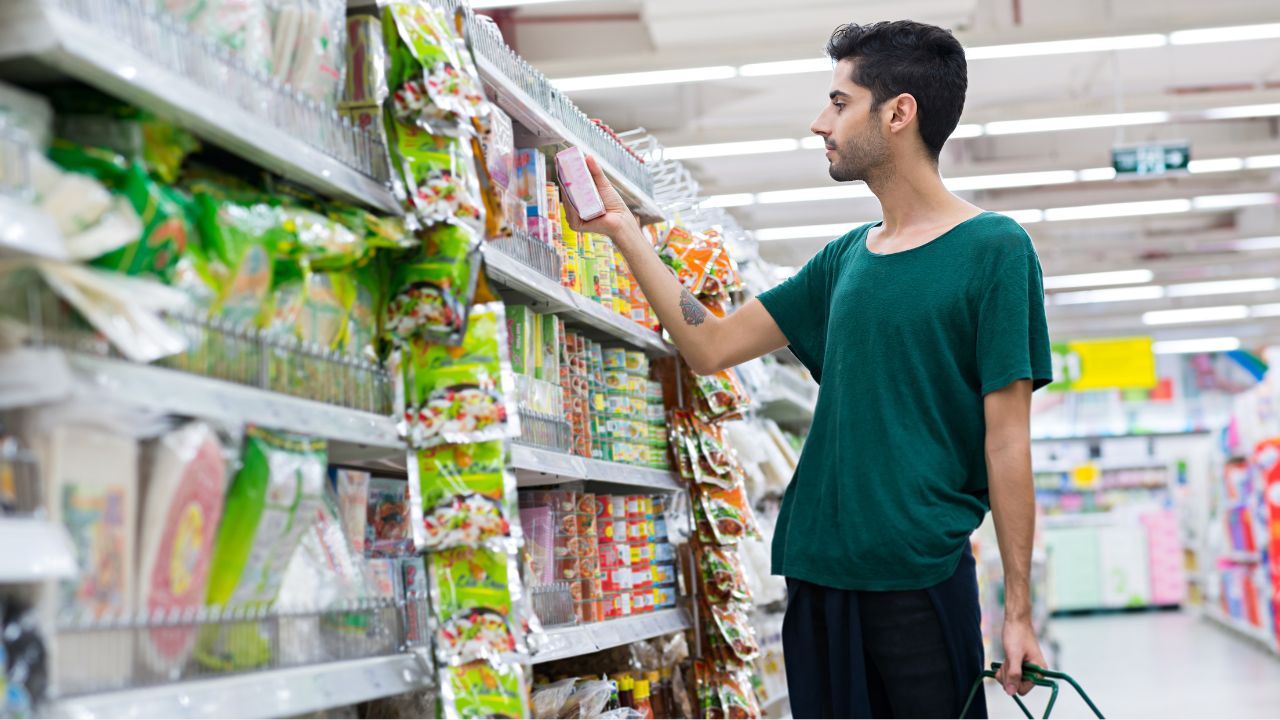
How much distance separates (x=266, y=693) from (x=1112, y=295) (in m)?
16.8

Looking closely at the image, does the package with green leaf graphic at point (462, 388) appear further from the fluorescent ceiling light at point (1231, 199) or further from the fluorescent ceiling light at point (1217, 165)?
the fluorescent ceiling light at point (1231, 199)

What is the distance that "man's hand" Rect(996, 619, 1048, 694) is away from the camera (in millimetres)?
2146

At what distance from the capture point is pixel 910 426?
90.4 inches

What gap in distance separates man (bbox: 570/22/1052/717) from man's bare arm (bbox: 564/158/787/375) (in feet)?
1.12

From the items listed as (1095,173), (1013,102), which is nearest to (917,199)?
(1013,102)

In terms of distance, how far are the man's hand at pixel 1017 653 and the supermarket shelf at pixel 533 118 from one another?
4.53ft

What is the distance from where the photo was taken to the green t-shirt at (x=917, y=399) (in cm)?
224

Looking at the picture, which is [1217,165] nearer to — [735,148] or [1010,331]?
[735,148]

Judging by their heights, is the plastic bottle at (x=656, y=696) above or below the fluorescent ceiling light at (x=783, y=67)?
below

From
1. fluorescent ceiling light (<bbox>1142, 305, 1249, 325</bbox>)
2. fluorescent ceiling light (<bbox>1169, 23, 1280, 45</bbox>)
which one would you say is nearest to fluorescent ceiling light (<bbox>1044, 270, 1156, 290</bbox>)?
fluorescent ceiling light (<bbox>1142, 305, 1249, 325</bbox>)

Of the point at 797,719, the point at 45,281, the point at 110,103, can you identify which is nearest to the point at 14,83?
the point at 110,103

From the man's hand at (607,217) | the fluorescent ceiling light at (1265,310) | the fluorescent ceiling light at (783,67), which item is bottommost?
the man's hand at (607,217)

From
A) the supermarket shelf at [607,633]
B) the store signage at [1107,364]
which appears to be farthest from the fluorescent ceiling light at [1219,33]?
the store signage at [1107,364]

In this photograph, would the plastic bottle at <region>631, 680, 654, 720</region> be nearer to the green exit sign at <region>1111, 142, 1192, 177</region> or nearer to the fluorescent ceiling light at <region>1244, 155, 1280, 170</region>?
the green exit sign at <region>1111, 142, 1192, 177</region>
